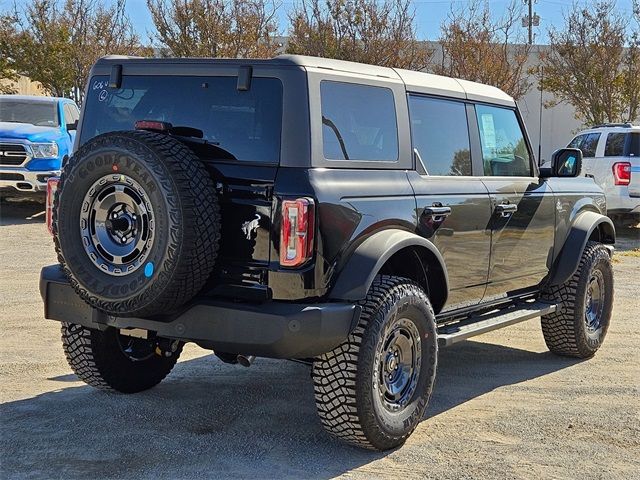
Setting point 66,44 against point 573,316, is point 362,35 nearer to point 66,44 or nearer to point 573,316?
point 66,44

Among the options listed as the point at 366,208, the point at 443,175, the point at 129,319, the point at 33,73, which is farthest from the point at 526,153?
the point at 33,73

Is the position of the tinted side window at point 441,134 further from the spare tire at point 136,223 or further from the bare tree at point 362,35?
the bare tree at point 362,35

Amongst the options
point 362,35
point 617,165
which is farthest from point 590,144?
point 362,35

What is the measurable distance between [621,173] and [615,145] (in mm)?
628

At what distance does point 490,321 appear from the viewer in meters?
5.58

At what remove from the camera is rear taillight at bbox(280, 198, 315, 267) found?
3982mm

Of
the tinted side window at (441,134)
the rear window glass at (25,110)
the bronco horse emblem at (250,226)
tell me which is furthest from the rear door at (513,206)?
the rear window glass at (25,110)

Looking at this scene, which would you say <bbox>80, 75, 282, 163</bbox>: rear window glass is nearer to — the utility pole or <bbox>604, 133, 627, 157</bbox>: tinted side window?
<bbox>604, 133, 627, 157</bbox>: tinted side window

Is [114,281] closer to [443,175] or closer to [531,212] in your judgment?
[443,175]

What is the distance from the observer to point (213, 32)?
21438 mm

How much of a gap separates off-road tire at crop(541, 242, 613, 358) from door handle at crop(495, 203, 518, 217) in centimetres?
100

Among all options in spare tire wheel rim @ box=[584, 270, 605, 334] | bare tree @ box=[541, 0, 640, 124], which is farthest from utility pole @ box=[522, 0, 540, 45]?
spare tire wheel rim @ box=[584, 270, 605, 334]

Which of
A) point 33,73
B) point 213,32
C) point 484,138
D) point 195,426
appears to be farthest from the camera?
point 33,73

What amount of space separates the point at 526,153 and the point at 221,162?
9.15ft
